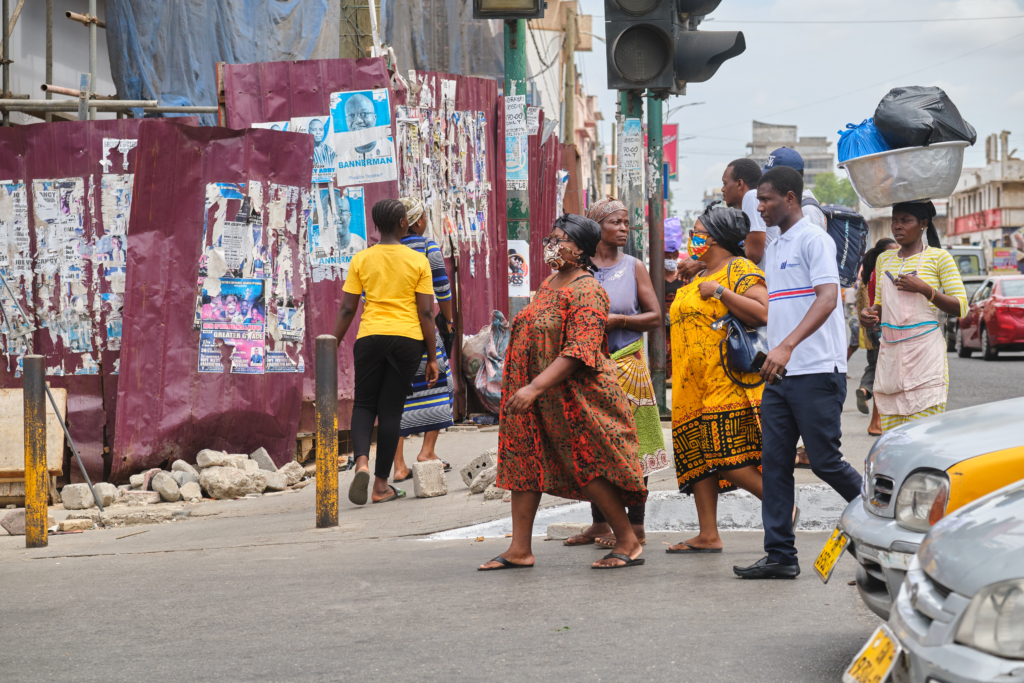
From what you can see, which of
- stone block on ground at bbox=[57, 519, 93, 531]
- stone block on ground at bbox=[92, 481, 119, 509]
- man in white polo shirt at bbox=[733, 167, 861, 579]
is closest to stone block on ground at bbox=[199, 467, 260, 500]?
stone block on ground at bbox=[92, 481, 119, 509]

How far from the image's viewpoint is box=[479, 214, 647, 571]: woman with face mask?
508 cm

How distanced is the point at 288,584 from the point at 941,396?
3.58 m

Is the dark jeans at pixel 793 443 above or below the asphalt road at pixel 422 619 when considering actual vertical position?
above

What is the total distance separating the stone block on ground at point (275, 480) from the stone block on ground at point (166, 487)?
2.09 ft

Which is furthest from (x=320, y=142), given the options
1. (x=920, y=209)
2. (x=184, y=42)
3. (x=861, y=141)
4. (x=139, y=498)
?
(x=920, y=209)

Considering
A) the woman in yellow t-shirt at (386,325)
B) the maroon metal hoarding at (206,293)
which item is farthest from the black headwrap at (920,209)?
the maroon metal hoarding at (206,293)

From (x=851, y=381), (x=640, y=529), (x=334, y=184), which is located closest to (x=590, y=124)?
(x=851, y=381)

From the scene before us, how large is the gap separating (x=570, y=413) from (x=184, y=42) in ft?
30.0

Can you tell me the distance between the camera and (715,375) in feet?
17.1

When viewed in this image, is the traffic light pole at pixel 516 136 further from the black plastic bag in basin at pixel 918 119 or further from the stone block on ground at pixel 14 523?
the stone block on ground at pixel 14 523

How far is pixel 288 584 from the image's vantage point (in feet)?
17.0

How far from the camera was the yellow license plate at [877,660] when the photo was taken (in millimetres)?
2596

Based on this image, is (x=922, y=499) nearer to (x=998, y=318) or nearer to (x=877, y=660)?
(x=877, y=660)

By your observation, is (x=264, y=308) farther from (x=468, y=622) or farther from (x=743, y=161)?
(x=468, y=622)
